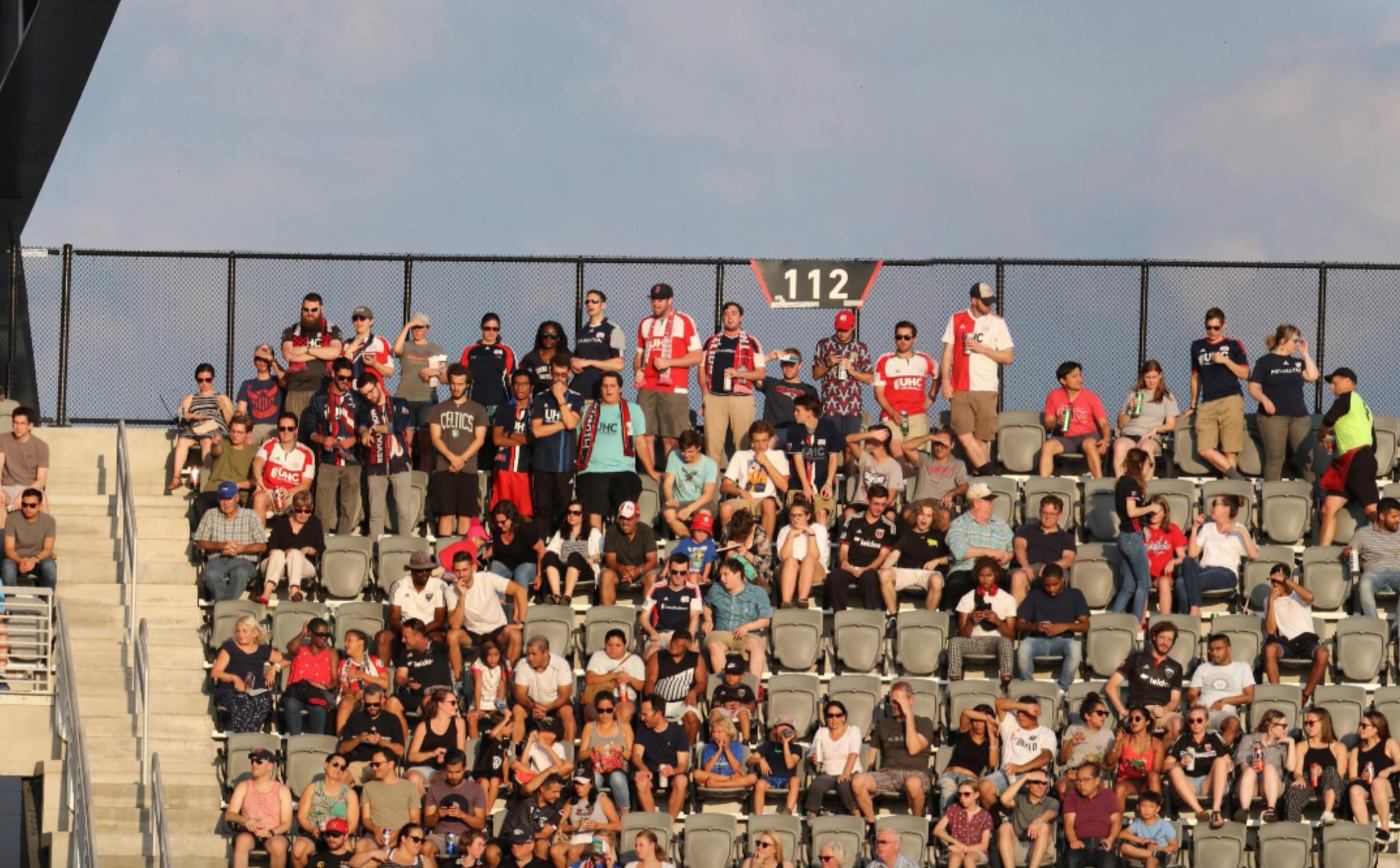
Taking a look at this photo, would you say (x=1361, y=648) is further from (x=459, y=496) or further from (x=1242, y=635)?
(x=459, y=496)

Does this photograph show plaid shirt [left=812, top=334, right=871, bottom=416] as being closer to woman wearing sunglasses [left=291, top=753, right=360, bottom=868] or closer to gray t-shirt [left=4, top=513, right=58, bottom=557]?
woman wearing sunglasses [left=291, top=753, right=360, bottom=868]

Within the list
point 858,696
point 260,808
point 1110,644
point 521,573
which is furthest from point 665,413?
point 260,808

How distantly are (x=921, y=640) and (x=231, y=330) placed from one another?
7.98 m

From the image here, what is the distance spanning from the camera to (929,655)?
19.4 metres

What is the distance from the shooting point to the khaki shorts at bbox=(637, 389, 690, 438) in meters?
22.1

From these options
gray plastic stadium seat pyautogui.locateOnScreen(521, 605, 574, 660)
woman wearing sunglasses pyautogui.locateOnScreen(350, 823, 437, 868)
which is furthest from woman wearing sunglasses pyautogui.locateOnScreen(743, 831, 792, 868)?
gray plastic stadium seat pyautogui.locateOnScreen(521, 605, 574, 660)

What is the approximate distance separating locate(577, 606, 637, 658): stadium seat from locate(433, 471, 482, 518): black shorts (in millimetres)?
1751

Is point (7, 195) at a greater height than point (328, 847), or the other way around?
point (7, 195)

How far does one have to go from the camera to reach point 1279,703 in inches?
734

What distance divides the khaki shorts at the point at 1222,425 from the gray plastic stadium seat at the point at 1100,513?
4.07 ft

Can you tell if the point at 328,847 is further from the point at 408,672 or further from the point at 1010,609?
the point at 1010,609

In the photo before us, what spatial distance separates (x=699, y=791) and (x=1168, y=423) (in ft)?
21.0

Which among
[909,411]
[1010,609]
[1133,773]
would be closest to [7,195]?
[909,411]

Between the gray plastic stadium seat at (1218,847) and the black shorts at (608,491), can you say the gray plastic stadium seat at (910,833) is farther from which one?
the black shorts at (608,491)
